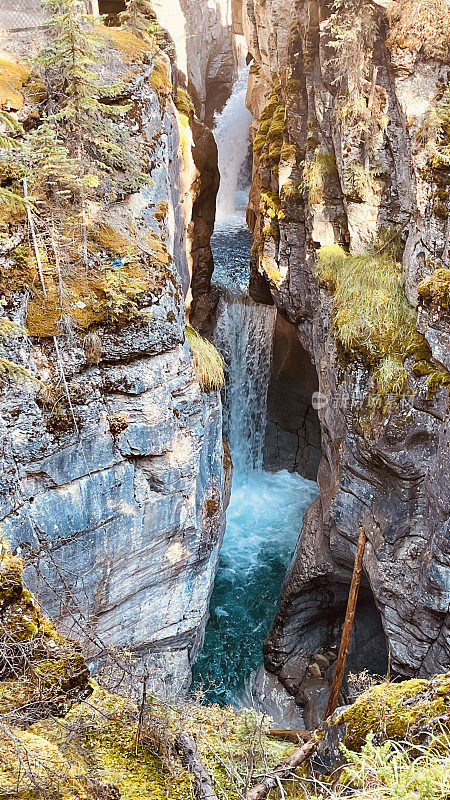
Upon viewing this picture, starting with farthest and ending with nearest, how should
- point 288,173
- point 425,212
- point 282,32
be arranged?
point 282,32, point 288,173, point 425,212

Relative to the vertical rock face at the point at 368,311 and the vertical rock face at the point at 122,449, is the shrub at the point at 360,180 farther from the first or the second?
the vertical rock face at the point at 122,449

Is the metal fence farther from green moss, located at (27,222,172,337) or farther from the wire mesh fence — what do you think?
green moss, located at (27,222,172,337)

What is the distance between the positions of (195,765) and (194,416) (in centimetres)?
472

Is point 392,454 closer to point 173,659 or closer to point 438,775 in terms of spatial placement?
point 173,659

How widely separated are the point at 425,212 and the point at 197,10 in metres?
18.4

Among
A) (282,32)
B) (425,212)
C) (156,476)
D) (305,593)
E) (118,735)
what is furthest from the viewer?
(282,32)

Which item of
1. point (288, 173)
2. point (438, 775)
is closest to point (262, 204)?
point (288, 173)

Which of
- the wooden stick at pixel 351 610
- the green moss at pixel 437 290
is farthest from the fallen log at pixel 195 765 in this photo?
the green moss at pixel 437 290

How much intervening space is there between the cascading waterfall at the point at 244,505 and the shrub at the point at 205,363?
592cm

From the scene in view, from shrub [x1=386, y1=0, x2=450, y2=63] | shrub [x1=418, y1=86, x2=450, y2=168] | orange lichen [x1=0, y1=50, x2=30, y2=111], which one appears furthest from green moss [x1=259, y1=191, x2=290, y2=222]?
orange lichen [x1=0, y1=50, x2=30, y2=111]

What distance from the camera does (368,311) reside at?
9492 millimetres

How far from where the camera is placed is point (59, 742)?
3820 millimetres

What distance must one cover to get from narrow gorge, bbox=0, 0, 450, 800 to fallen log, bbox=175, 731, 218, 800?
0.06 ft

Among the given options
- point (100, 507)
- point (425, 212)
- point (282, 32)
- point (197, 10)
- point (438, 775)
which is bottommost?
point (100, 507)
